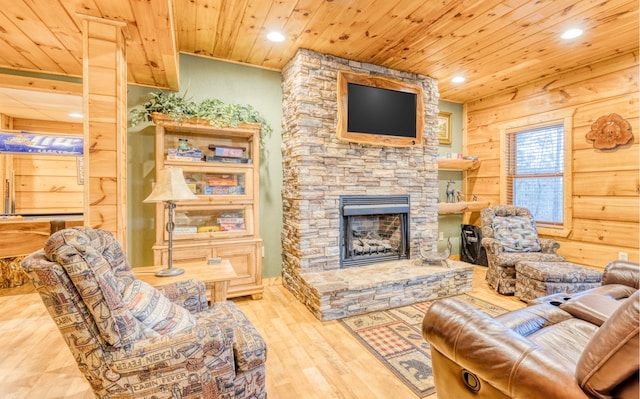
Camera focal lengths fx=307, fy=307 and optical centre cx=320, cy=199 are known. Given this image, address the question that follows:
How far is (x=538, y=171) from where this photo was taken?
4.25 m

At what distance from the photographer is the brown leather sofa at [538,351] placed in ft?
2.71

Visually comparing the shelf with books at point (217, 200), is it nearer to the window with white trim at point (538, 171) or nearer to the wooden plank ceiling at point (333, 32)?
the wooden plank ceiling at point (333, 32)

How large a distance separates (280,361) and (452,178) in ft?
13.6

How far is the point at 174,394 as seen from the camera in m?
1.26

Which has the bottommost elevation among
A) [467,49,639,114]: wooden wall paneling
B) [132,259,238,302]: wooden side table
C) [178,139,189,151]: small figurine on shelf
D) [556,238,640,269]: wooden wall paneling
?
[556,238,640,269]: wooden wall paneling

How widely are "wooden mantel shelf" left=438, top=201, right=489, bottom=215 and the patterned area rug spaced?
157 cm

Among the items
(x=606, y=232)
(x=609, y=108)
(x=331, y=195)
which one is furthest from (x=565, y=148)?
(x=331, y=195)

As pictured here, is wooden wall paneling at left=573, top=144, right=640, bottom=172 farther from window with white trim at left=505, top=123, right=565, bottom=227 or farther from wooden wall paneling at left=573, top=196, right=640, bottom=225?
wooden wall paneling at left=573, top=196, right=640, bottom=225

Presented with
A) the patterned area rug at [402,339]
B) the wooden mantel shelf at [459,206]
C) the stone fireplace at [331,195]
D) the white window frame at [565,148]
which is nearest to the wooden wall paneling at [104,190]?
the stone fireplace at [331,195]

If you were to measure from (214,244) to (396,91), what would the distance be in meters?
2.69

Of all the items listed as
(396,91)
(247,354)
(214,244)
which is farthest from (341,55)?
(247,354)

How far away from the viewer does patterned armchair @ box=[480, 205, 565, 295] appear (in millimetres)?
3381

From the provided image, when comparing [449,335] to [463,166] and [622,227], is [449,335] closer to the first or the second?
[622,227]

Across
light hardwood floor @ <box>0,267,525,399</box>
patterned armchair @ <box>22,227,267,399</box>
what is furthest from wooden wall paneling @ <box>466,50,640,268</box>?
patterned armchair @ <box>22,227,267,399</box>
